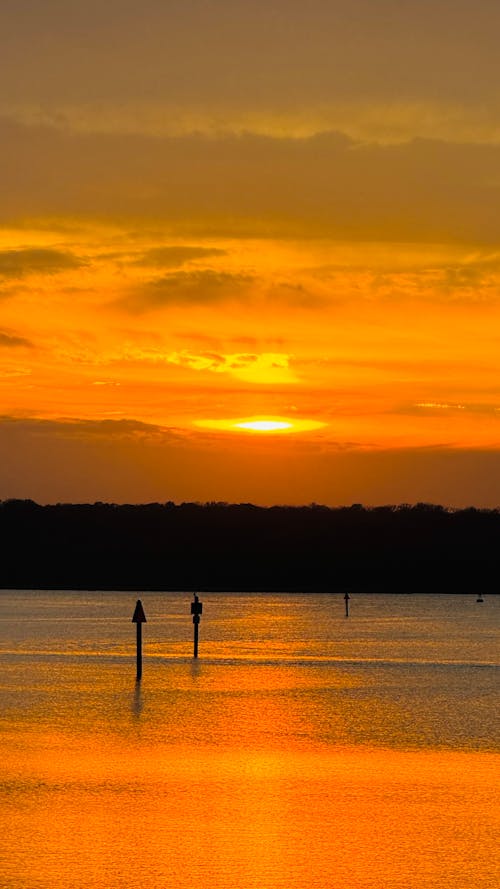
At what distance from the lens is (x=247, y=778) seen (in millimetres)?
20844

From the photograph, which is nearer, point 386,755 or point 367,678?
point 386,755

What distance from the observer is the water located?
14812 millimetres

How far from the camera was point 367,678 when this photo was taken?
4219 cm

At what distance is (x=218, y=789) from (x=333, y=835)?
349 cm

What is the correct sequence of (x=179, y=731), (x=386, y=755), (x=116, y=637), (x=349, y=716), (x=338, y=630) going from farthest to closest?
(x=338, y=630), (x=116, y=637), (x=349, y=716), (x=179, y=731), (x=386, y=755)

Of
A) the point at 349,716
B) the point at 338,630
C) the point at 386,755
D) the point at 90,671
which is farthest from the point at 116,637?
the point at 386,755

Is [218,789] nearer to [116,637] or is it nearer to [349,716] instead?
[349,716]

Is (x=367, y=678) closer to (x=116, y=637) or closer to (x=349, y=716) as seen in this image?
(x=349, y=716)

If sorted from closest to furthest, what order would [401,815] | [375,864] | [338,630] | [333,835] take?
[375,864] → [333,835] → [401,815] → [338,630]

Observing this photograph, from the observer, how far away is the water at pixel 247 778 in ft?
48.6

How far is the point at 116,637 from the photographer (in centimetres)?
7194

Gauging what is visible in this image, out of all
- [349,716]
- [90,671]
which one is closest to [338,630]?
[90,671]

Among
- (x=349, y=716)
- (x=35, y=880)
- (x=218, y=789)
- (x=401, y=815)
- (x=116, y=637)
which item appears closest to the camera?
(x=35, y=880)

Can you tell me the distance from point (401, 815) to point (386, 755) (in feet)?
19.0
